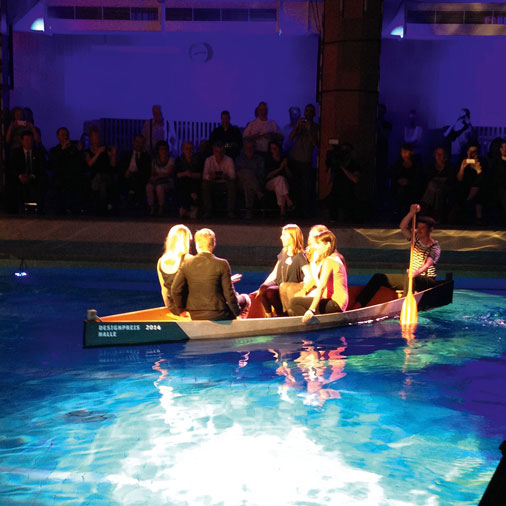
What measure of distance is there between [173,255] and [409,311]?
2.98 metres

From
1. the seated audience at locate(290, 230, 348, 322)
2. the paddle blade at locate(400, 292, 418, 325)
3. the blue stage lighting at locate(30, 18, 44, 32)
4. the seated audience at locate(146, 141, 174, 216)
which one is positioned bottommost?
the paddle blade at locate(400, 292, 418, 325)

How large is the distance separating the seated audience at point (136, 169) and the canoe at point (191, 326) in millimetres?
6154

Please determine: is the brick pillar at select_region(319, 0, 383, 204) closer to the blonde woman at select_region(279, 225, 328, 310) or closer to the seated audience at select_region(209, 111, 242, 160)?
the seated audience at select_region(209, 111, 242, 160)

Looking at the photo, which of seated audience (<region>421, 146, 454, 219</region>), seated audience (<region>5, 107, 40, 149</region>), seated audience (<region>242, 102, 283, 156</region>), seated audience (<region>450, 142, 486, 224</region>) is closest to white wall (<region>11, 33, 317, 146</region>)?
seated audience (<region>5, 107, 40, 149</region>)

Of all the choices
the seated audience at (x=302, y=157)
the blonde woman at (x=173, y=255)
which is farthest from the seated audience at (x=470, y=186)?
the blonde woman at (x=173, y=255)

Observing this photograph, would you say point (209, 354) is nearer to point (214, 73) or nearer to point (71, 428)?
point (71, 428)

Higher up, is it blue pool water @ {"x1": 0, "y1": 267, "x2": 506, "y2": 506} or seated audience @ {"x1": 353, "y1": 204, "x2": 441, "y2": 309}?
seated audience @ {"x1": 353, "y1": 204, "x2": 441, "y2": 309}

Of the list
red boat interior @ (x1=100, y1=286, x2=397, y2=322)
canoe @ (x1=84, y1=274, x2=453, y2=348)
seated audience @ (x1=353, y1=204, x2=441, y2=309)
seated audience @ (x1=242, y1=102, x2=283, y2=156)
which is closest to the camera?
canoe @ (x1=84, y1=274, x2=453, y2=348)

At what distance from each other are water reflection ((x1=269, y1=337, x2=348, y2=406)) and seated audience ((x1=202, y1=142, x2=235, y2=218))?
594cm

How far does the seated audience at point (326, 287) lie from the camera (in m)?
8.37

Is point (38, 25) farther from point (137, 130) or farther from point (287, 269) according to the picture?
point (287, 269)

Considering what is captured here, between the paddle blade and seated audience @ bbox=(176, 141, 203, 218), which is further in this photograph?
seated audience @ bbox=(176, 141, 203, 218)

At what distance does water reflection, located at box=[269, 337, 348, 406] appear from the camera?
6837 mm

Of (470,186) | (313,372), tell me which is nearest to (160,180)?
(470,186)
